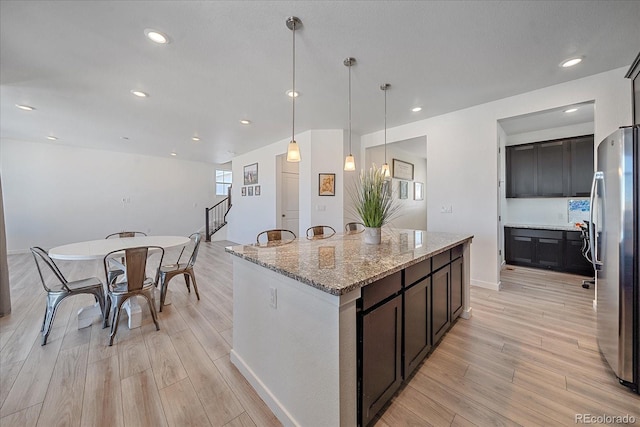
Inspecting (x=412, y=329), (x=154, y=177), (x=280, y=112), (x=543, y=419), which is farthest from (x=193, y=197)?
(x=543, y=419)

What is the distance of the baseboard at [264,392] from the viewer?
1361 millimetres

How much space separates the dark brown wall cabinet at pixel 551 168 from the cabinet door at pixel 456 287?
327 cm

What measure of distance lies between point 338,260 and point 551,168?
4864mm

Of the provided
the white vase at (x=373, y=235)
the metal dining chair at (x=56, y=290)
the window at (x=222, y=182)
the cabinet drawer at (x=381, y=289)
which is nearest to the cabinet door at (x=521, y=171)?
the white vase at (x=373, y=235)

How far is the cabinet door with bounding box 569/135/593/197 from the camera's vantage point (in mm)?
3854

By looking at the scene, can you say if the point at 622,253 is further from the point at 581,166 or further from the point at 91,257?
the point at 91,257

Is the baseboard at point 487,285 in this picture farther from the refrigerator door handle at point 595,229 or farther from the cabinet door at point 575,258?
the cabinet door at point 575,258

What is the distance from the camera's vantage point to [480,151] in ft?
11.4

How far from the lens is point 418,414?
1.43 metres

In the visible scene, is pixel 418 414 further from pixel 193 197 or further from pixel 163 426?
pixel 193 197

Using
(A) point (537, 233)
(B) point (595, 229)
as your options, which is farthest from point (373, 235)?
(A) point (537, 233)

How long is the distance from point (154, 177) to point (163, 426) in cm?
795

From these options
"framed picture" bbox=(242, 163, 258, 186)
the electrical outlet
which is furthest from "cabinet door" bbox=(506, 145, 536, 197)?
"framed picture" bbox=(242, 163, 258, 186)

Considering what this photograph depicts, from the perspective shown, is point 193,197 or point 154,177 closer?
point 154,177
